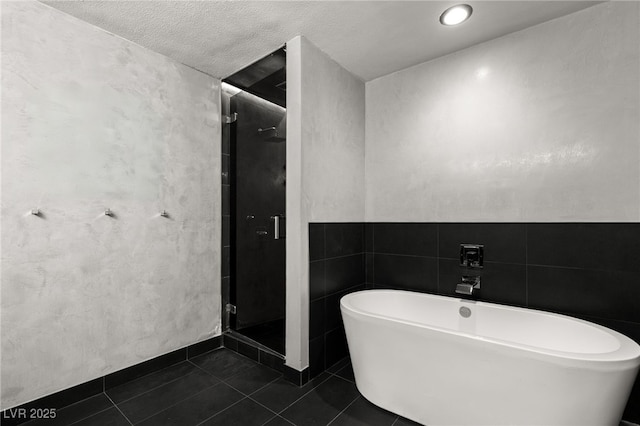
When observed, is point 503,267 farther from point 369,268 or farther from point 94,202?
point 94,202

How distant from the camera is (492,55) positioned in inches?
84.6

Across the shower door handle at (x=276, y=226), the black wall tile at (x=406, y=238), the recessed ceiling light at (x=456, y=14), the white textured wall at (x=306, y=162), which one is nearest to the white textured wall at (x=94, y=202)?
the shower door handle at (x=276, y=226)

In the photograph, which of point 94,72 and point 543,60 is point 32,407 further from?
point 543,60

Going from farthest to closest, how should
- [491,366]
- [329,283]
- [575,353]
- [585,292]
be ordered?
[329,283], [585,292], [491,366], [575,353]

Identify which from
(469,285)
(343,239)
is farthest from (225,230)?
(469,285)

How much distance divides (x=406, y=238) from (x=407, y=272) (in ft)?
0.96

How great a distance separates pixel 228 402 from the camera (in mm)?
1858

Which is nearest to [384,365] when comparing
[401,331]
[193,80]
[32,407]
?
[401,331]

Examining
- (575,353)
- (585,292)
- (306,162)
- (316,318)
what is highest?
(306,162)

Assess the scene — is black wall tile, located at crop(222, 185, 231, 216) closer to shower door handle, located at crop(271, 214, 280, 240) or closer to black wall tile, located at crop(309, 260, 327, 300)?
shower door handle, located at crop(271, 214, 280, 240)

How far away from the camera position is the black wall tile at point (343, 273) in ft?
7.69

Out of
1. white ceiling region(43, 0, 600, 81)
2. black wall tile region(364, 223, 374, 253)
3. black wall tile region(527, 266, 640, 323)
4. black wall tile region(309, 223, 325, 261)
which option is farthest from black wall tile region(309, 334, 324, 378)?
white ceiling region(43, 0, 600, 81)

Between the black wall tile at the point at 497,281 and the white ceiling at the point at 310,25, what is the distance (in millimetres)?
1648

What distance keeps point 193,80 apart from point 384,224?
6.87 ft
